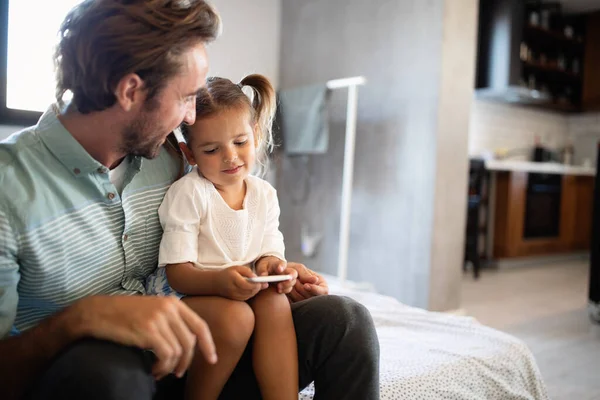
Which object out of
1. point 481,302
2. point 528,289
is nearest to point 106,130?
point 481,302

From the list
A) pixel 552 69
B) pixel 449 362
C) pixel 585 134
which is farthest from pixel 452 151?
pixel 585 134

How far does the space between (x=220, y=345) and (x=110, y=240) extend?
0.26 metres

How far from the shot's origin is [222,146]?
3.44ft

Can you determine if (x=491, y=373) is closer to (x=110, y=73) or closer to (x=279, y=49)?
(x=110, y=73)

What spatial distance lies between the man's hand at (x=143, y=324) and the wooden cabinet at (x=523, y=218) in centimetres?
410

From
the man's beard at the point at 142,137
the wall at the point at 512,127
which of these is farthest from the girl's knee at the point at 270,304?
the wall at the point at 512,127

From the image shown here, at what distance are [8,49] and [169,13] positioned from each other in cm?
190

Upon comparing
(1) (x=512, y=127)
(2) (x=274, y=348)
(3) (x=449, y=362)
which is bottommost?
(3) (x=449, y=362)

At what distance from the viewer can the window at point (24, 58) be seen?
92.7 inches

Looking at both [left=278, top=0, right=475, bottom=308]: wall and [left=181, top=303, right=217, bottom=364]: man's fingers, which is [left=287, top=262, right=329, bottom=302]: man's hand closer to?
[left=181, top=303, right=217, bottom=364]: man's fingers

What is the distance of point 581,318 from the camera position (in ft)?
9.70

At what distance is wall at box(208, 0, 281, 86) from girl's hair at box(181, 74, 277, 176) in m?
2.10

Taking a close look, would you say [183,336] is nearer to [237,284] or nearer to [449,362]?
[237,284]

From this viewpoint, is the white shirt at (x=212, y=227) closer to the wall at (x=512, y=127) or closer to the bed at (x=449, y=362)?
the bed at (x=449, y=362)
